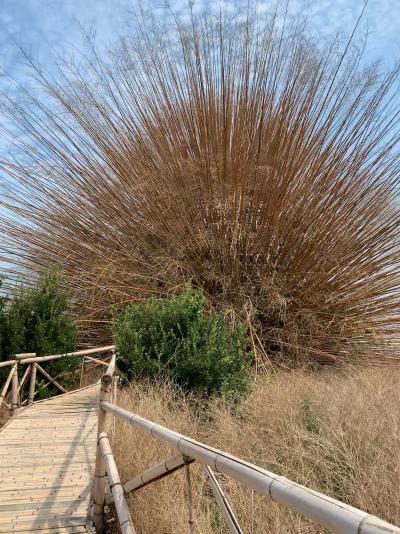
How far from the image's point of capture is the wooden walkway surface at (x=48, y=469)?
228 centimetres

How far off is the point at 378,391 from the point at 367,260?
3613 millimetres

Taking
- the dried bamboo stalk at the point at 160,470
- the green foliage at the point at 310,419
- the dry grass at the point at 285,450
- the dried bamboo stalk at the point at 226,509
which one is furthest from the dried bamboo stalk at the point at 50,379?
the dried bamboo stalk at the point at 226,509

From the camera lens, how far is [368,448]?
2.51 meters

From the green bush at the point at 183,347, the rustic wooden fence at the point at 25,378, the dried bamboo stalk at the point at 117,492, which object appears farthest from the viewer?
the green bush at the point at 183,347

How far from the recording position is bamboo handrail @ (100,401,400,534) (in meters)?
0.77

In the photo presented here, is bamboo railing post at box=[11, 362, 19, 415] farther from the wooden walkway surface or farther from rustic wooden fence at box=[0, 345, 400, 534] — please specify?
rustic wooden fence at box=[0, 345, 400, 534]

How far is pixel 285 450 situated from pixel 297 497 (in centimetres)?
196

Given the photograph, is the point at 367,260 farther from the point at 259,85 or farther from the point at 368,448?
the point at 368,448

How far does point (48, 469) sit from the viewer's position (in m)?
2.99

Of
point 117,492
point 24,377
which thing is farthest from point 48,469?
point 24,377

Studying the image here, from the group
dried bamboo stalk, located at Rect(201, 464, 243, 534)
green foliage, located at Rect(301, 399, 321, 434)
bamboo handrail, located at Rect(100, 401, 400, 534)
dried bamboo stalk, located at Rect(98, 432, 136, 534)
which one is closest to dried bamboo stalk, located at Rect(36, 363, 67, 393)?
green foliage, located at Rect(301, 399, 321, 434)

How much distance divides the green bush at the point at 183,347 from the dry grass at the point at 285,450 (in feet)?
2.66

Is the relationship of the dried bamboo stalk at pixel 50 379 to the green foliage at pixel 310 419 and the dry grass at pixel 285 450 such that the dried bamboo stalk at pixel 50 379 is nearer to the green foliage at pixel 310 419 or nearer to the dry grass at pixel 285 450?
the dry grass at pixel 285 450

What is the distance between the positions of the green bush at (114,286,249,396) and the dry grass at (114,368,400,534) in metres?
0.81
